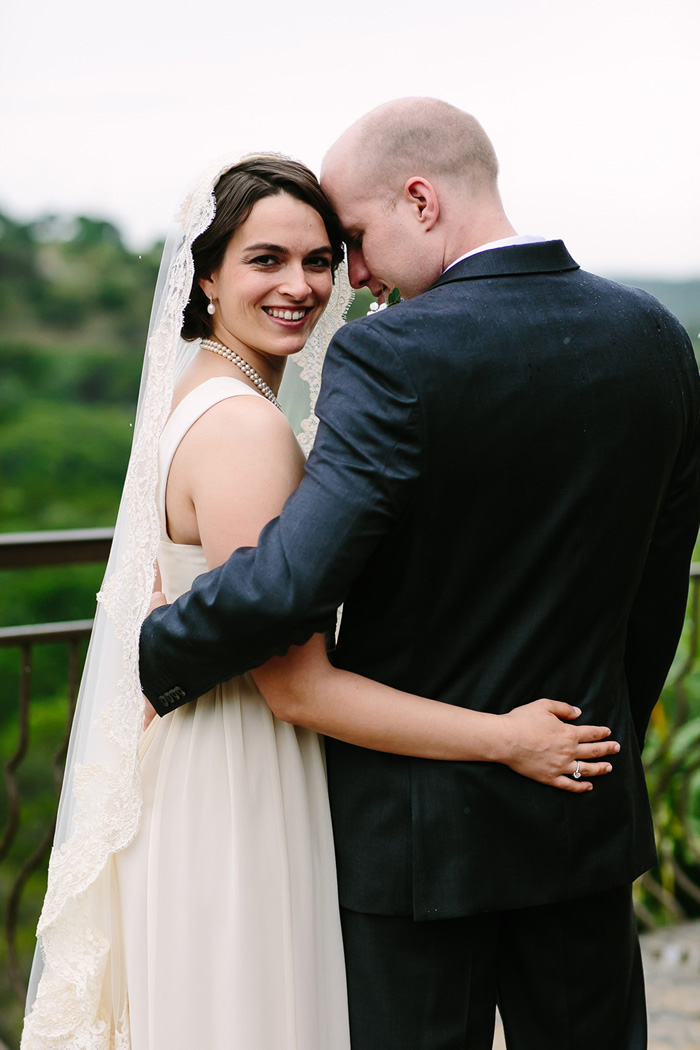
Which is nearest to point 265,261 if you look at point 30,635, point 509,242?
point 509,242

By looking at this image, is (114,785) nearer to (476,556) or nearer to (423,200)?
(476,556)

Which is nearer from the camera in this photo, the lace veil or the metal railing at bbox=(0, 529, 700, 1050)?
the lace veil

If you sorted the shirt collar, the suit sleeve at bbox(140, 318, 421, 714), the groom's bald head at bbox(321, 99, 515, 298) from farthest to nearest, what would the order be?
the groom's bald head at bbox(321, 99, 515, 298) < the shirt collar < the suit sleeve at bbox(140, 318, 421, 714)

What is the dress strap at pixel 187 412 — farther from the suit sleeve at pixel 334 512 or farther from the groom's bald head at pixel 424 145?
the groom's bald head at pixel 424 145

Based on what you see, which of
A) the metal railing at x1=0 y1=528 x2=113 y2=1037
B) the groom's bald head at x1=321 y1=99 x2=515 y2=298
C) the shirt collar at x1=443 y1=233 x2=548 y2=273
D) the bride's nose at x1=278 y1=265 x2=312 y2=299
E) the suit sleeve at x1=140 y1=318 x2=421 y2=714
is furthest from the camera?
the metal railing at x1=0 y1=528 x2=113 y2=1037

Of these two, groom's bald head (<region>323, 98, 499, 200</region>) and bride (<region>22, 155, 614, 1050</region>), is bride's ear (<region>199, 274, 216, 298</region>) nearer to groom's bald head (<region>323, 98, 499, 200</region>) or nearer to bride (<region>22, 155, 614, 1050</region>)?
bride (<region>22, 155, 614, 1050</region>)

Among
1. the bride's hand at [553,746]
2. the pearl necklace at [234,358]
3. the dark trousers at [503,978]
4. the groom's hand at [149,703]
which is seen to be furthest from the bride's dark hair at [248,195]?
the dark trousers at [503,978]

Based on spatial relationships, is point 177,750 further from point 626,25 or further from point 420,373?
point 626,25

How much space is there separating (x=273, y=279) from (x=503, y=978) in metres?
1.19

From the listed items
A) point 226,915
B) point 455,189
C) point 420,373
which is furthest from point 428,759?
point 455,189

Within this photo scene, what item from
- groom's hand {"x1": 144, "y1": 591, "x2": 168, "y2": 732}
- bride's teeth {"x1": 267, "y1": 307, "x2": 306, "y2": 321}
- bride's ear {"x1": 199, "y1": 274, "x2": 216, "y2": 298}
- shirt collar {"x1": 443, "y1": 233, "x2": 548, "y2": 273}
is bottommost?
groom's hand {"x1": 144, "y1": 591, "x2": 168, "y2": 732}

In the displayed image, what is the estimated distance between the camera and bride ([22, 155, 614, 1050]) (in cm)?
131

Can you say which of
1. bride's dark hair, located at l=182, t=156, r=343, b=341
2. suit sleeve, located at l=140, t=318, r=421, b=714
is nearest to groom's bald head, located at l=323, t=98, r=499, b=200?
bride's dark hair, located at l=182, t=156, r=343, b=341

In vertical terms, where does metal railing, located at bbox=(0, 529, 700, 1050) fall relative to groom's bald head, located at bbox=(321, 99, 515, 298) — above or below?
below
